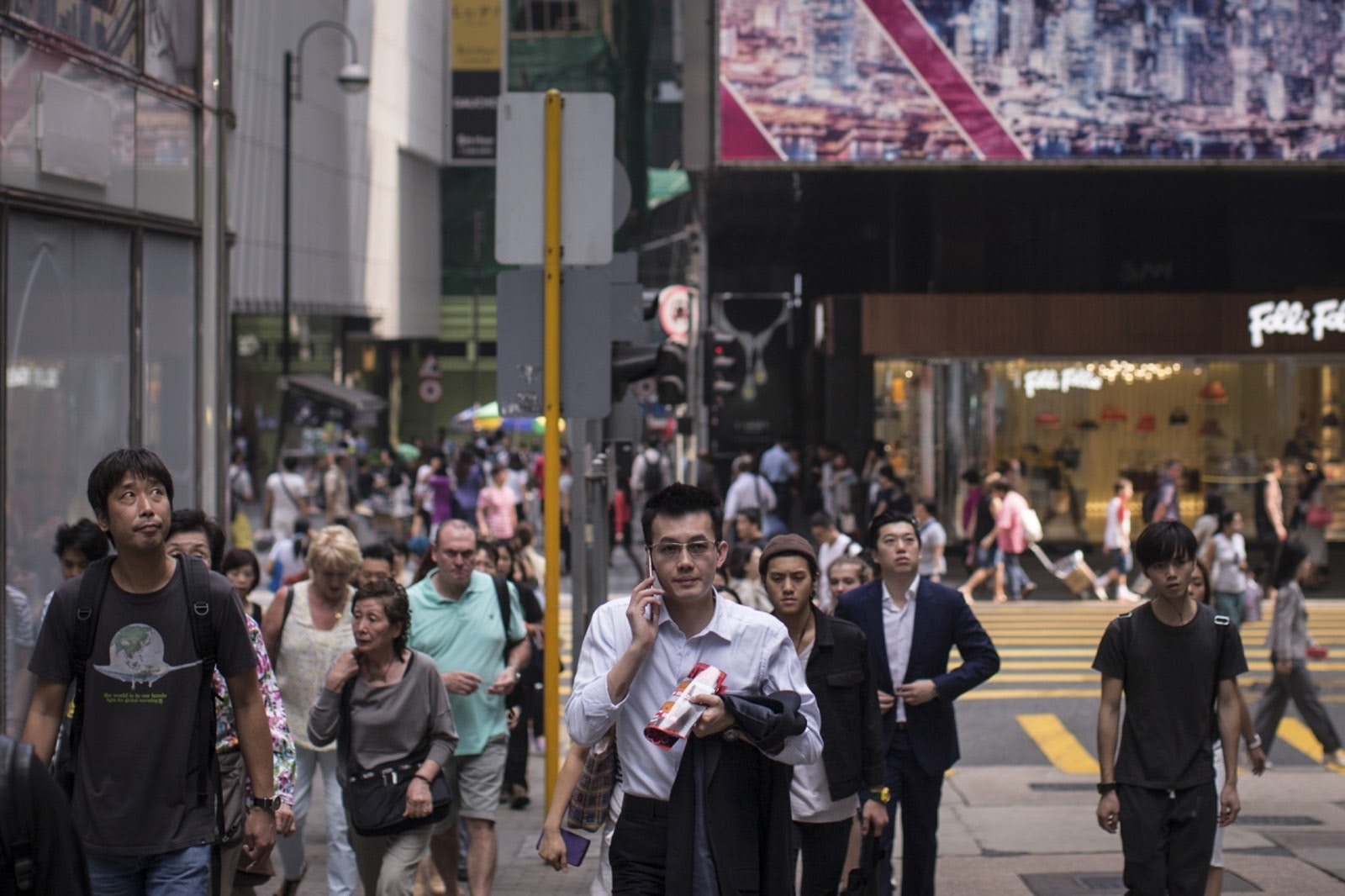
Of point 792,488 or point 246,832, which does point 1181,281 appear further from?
point 246,832

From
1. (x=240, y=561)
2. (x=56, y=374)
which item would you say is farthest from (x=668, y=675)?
(x=56, y=374)

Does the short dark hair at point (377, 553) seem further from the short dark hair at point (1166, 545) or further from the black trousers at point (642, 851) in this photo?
the black trousers at point (642, 851)

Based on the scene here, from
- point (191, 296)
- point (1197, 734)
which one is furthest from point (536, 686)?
point (1197, 734)

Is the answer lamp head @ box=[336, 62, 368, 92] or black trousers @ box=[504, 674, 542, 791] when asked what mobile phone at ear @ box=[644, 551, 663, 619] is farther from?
lamp head @ box=[336, 62, 368, 92]

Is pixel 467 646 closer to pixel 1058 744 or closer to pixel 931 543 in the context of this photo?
pixel 1058 744

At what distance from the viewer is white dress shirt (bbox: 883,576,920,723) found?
7523mm

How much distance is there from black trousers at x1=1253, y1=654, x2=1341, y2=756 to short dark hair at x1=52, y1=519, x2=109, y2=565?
832cm

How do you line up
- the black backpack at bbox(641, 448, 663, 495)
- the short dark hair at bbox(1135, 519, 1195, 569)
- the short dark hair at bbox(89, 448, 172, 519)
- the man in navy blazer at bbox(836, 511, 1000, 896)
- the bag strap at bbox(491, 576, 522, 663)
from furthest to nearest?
the black backpack at bbox(641, 448, 663, 495) → the bag strap at bbox(491, 576, 522, 663) → the man in navy blazer at bbox(836, 511, 1000, 896) → the short dark hair at bbox(1135, 519, 1195, 569) → the short dark hair at bbox(89, 448, 172, 519)

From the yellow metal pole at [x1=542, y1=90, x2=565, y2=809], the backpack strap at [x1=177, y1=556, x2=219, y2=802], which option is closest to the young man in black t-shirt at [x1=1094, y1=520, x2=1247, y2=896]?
the yellow metal pole at [x1=542, y1=90, x2=565, y2=809]

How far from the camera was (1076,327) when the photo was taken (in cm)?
2969

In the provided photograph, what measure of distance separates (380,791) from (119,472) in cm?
260

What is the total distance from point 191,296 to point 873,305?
1847 cm

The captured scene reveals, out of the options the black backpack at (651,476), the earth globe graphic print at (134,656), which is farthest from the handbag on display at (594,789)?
the black backpack at (651,476)

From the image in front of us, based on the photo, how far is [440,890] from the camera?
8.54 meters
